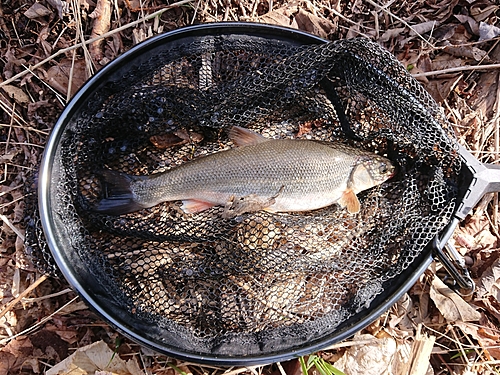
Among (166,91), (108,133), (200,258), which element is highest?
(166,91)

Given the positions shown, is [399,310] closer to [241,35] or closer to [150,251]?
[150,251]

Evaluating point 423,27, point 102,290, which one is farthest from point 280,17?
point 102,290

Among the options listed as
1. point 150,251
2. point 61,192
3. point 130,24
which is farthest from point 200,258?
point 130,24

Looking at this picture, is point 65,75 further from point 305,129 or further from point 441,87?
point 441,87

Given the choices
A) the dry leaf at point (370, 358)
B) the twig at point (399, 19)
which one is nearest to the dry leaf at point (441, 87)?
the twig at point (399, 19)

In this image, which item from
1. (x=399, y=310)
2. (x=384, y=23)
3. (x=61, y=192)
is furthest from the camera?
(x=384, y=23)
